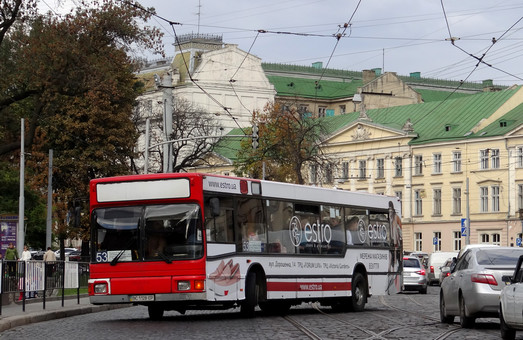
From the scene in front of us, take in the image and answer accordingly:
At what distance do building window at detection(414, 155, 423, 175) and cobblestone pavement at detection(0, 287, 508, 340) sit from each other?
232 ft

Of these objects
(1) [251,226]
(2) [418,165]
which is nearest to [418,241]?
(2) [418,165]

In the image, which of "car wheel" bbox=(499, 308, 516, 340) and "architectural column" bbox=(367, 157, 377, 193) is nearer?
"car wheel" bbox=(499, 308, 516, 340)

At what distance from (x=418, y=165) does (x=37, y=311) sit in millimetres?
71827

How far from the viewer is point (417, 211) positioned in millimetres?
97188

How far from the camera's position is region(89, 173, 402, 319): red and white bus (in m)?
22.2

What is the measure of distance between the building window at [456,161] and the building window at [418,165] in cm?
375

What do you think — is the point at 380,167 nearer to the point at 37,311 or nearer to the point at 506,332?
the point at 37,311

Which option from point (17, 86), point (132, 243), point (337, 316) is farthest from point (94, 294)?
point (17, 86)

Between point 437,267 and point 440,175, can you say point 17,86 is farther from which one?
point 440,175

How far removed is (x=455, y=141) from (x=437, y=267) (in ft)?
101

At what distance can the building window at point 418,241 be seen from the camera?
317 ft

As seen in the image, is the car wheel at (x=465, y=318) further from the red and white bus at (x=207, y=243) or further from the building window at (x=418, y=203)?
the building window at (x=418, y=203)

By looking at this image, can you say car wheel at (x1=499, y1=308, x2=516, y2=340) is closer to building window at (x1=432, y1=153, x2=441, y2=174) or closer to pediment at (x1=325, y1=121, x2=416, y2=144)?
building window at (x1=432, y1=153, x2=441, y2=174)

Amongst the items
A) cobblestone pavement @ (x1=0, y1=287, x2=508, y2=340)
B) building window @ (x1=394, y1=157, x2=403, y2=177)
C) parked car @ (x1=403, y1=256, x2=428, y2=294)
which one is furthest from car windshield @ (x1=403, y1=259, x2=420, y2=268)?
building window @ (x1=394, y1=157, x2=403, y2=177)
